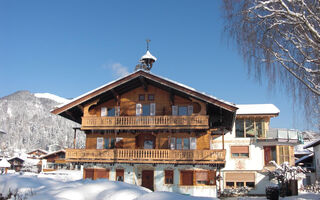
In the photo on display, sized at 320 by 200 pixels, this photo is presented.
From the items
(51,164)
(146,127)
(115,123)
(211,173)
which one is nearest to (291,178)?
(211,173)

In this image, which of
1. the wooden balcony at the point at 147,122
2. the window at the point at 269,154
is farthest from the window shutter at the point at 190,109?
the window at the point at 269,154

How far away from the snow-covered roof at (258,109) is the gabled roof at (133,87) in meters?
9.35

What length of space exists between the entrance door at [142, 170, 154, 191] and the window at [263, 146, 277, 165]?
13.0 m

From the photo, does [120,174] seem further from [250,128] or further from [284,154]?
[284,154]

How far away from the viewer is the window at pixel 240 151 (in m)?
33.1

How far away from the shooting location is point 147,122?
25.7m

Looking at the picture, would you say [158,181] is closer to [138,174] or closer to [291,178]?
[138,174]

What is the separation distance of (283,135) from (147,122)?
1528 cm

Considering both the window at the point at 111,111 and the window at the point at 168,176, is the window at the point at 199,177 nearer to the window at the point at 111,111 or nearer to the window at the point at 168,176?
the window at the point at 168,176

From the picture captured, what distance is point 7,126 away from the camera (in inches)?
7466

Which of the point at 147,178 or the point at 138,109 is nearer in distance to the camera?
the point at 147,178

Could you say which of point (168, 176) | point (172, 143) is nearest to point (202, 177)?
point (168, 176)

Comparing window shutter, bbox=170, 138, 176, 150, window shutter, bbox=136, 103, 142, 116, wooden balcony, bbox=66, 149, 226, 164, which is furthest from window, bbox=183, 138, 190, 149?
window shutter, bbox=136, 103, 142, 116

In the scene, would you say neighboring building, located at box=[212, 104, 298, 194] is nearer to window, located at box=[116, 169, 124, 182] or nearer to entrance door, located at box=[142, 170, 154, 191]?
entrance door, located at box=[142, 170, 154, 191]
